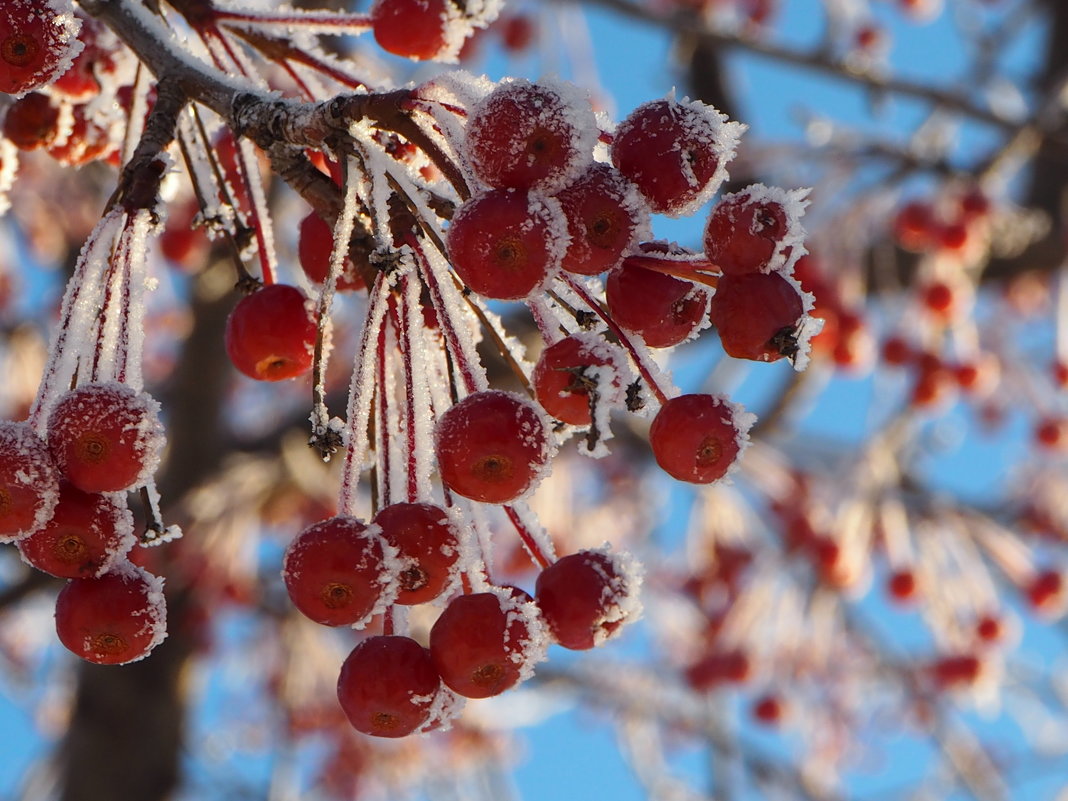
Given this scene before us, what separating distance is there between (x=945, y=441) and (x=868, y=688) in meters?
2.50

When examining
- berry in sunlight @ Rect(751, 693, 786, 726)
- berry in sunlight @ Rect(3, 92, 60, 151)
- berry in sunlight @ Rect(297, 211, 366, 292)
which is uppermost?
berry in sunlight @ Rect(3, 92, 60, 151)

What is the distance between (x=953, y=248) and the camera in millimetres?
4516

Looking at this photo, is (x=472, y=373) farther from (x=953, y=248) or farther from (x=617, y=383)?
(x=953, y=248)

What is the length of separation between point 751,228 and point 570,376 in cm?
24

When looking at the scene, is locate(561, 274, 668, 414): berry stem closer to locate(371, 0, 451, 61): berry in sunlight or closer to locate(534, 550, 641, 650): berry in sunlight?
locate(534, 550, 641, 650): berry in sunlight

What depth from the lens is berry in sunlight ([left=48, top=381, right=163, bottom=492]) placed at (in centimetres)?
111

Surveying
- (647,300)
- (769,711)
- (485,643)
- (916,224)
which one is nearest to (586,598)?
(485,643)

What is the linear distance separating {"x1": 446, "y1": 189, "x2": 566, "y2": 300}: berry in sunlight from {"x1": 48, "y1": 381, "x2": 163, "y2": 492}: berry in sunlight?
1.30 ft

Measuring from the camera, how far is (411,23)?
1.53m

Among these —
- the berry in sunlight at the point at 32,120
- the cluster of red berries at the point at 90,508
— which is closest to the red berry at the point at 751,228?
the cluster of red berries at the point at 90,508

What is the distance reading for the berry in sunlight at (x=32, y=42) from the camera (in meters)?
1.18

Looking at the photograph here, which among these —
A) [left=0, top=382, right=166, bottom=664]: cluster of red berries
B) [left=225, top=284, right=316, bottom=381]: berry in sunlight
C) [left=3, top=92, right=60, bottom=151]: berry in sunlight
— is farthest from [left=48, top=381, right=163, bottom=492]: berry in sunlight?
[left=3, top=92, right=60, bottom=151]: berry in sunlight

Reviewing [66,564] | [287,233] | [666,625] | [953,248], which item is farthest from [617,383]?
[666,625]

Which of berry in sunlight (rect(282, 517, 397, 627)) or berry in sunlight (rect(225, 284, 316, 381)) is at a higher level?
berry in sunlight (rect(225, 284, 316, 381))
